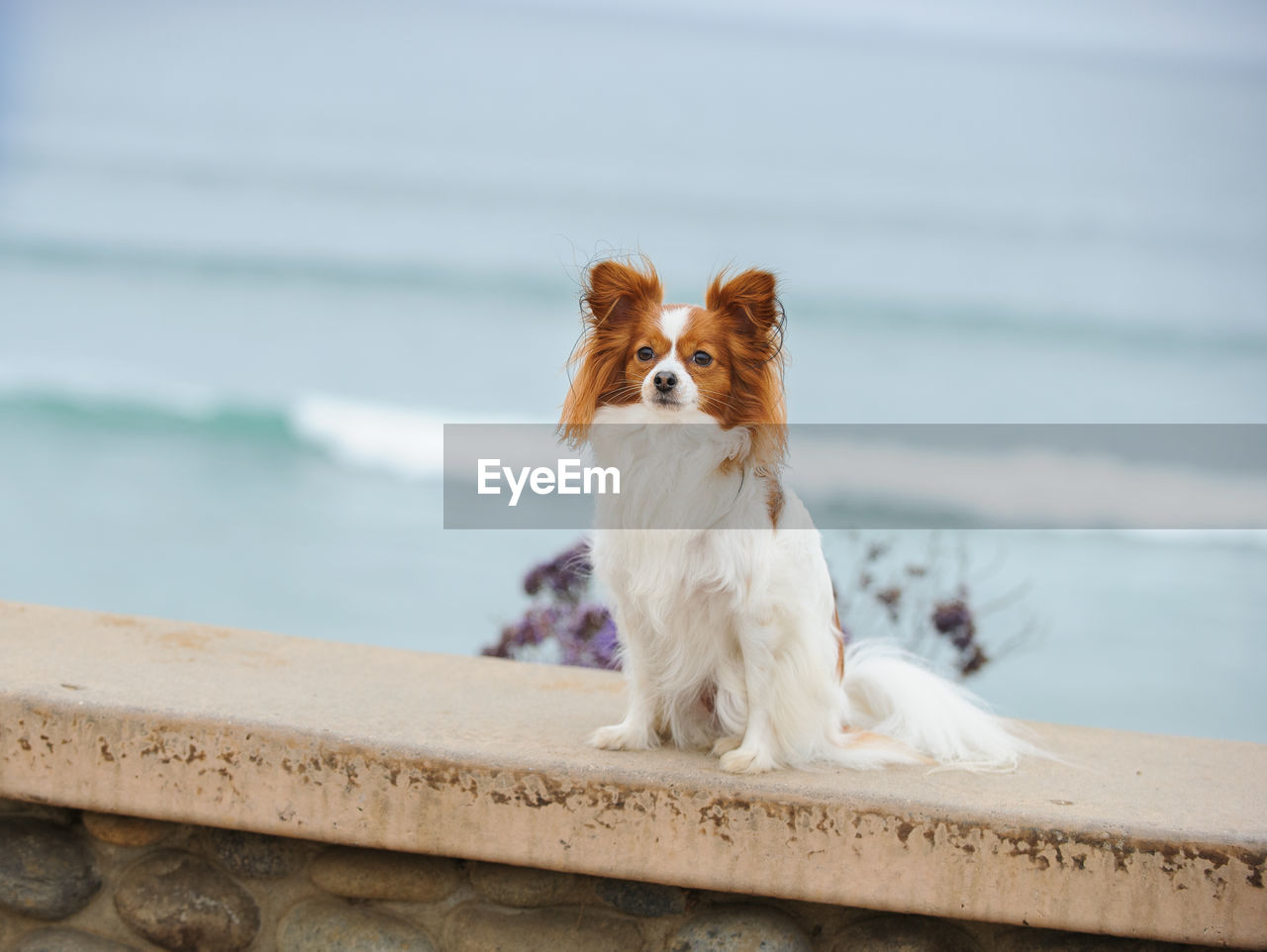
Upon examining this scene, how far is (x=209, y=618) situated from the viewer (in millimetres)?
5781

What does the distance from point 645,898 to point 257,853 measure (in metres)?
0.67

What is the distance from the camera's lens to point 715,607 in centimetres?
188

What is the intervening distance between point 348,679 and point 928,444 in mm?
5802

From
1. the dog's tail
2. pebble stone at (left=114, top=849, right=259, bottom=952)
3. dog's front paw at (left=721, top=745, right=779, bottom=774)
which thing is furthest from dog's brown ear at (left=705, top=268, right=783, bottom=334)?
pebble stone at (left=114, top=849, right=259, bottom=952)

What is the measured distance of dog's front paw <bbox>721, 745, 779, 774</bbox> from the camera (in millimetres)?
1881

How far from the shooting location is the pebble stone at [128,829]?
78.6 inches

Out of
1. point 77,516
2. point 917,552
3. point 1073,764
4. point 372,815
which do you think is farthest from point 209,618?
point 1073,764

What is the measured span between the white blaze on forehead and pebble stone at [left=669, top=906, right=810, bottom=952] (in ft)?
3.02

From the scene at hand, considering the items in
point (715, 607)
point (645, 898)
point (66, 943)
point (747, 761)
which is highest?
point (715, 607)

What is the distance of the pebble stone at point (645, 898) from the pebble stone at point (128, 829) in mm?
789

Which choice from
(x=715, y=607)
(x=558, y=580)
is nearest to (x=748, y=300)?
(x=715, y=607)

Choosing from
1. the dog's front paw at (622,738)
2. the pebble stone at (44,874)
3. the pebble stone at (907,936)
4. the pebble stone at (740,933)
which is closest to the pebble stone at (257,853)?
the pebble stone at (44,874)

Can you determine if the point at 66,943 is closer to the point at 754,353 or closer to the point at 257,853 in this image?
the point at 257,853

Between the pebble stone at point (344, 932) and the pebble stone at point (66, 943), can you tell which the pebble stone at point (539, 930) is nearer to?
the pebble stone at point (344, 932)
